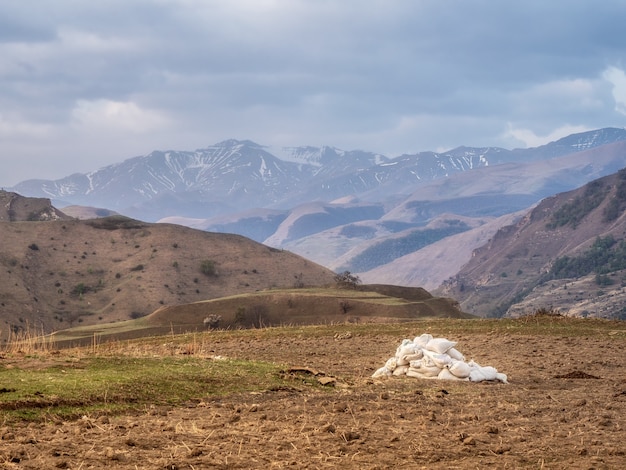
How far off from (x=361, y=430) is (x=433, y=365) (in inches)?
304

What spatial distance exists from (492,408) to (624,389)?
4153 mm

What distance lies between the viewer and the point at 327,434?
450 inches

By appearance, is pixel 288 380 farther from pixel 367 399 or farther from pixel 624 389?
pixel 624 389

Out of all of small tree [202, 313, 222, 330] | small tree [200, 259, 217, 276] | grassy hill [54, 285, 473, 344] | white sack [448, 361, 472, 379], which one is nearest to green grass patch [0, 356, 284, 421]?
white sack [448, 361, 472, 379]

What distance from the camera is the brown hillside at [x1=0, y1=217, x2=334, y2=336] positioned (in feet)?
283

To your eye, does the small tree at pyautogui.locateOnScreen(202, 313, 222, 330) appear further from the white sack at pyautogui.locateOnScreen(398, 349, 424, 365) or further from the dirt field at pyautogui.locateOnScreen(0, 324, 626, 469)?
the dirt field at pyautogui.locateOnScreen(0, 324, 626, 469)

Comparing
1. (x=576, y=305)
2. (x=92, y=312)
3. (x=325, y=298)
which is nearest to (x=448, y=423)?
(x=325, y=298)

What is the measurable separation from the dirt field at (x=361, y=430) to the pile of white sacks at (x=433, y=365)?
59cm

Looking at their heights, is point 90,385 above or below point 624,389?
A: above

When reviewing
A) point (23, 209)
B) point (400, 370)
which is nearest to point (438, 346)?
point (400, 370)

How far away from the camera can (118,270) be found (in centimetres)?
10019

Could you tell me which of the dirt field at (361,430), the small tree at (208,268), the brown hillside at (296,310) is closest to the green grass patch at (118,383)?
the dirt field at (361,430)

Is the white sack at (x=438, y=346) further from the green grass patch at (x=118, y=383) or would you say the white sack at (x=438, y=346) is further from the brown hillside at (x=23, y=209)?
the brown hillside at (x=23, y=209)

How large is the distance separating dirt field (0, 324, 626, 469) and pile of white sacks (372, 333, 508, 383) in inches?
23.4
